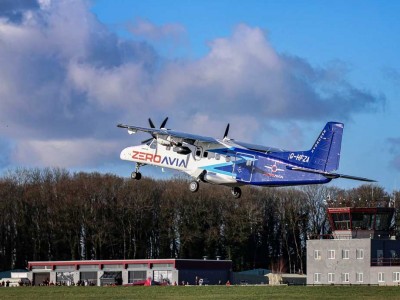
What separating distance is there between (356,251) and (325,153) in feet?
189

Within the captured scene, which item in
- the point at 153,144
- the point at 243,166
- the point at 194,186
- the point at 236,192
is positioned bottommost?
the point at 236,192

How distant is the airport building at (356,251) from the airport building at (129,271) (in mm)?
Answer: 15236

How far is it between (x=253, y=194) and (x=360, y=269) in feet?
158

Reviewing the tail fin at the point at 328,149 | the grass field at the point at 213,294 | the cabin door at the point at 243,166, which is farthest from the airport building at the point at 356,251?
the cabin door at the point at 243,166

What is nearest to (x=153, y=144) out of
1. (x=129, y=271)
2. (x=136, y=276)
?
(x=129, y=271)

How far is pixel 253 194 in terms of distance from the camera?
591ft

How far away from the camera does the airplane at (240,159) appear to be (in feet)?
257

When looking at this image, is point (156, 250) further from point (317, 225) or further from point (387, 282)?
point (387, 282)

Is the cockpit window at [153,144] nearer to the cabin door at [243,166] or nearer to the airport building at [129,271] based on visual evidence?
the cabin door at [243,166]

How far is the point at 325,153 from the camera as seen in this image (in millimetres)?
78938

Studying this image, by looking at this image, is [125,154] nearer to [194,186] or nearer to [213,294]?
[194,186]

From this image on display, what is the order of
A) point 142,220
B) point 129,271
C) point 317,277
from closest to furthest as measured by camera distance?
point 317,277, point 129,271, point 142,220

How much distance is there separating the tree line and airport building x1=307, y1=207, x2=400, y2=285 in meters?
28.8

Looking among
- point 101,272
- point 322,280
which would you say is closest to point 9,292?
point 101,272
